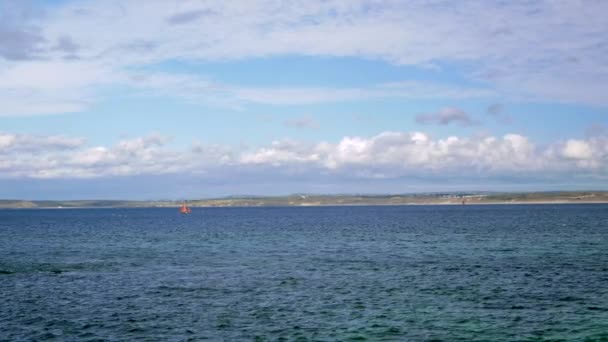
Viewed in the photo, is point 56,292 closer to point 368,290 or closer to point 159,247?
point 368,290

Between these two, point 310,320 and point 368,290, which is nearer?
point 310,320

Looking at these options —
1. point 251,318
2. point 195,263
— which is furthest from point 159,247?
point 251,318

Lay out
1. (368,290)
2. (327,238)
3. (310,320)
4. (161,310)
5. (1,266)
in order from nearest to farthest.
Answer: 1. (310,320)
2. (161,310)
3. (368,290)
4. (1,266)
5. (327,238)

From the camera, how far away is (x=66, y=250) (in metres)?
93.9

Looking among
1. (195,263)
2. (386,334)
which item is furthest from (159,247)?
(386,334)

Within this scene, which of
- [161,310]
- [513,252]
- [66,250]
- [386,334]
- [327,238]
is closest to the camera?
[386,334]

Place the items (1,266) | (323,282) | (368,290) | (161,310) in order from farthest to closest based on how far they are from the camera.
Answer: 1. (1,266)
2. (323,282)
3. (368,290)
4. (161,310)

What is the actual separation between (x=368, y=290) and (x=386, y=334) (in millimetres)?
14916

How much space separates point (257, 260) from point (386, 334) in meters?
40.3

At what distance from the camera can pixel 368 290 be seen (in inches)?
2020

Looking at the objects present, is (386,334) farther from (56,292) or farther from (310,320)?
(56,292)

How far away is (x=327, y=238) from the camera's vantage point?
11556 centimetres

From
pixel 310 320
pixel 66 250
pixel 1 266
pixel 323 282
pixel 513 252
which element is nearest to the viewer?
pixel 310 320

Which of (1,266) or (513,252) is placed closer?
Result: (1,266)
